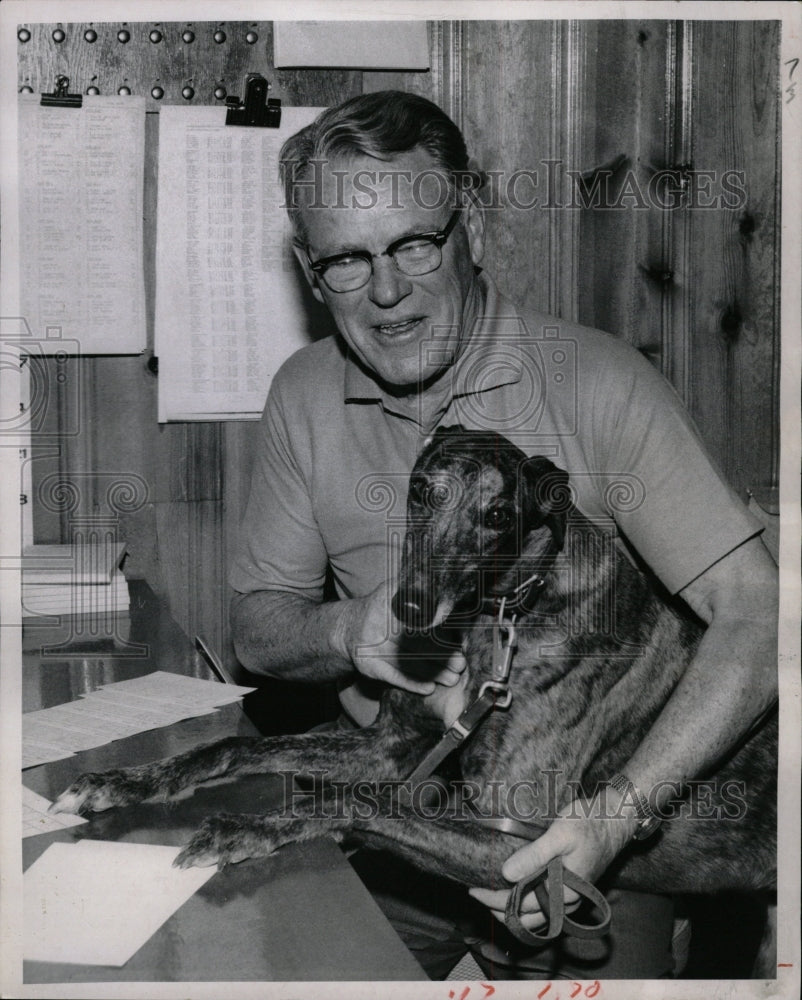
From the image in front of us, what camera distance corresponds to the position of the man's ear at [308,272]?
1467mm

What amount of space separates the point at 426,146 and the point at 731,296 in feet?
1.81

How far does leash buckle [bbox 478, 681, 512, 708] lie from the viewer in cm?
139

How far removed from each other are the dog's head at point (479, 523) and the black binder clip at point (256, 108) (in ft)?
2.06

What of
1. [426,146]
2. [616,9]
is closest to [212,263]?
[426,146]

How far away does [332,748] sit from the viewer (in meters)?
1.46

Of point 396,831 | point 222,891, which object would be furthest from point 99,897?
point 396,831

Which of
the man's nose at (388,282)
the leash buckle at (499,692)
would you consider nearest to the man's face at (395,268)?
the man's nose at (388,282)

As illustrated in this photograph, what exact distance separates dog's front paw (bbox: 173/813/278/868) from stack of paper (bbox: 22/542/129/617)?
0.47 meters

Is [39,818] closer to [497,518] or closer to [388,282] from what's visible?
[497,518]

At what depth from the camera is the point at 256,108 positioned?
147cm

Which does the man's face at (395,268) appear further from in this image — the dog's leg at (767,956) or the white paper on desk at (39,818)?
the dog's leg at (767,956)

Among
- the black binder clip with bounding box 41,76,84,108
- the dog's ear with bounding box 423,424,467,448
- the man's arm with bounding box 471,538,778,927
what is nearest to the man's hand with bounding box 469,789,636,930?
the man's arm with bounding box 471,538,778,927

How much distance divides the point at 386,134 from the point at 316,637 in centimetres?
83

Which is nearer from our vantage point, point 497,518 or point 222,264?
point 497,518
